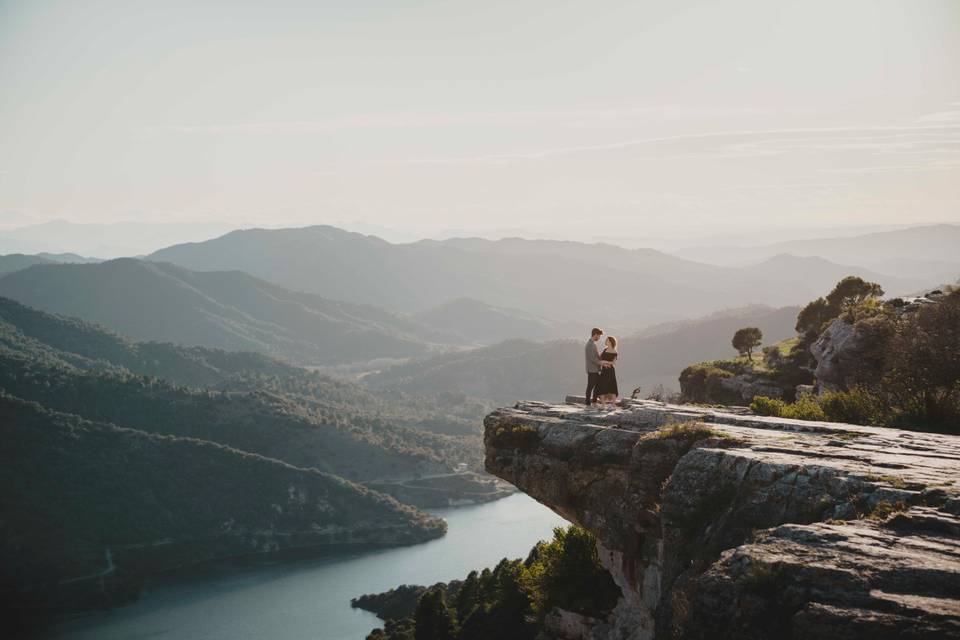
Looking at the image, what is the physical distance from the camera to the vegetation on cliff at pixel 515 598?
75.9 ft

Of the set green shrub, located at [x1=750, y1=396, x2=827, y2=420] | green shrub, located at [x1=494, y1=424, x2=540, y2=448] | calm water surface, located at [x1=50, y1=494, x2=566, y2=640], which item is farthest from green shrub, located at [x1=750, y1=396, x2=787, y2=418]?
calm water surface, located at [x1=50, y1=494, x2=566, y2=640]

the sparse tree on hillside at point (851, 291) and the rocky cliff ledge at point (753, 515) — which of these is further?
the sparse tree on hillside at point (851, 291)

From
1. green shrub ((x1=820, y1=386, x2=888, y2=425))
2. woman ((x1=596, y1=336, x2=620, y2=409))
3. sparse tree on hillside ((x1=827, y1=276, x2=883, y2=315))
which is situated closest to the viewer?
green shrub ((x1=820, y1=386, x2=888, y2=425))

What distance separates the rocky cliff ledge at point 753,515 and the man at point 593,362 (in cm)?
138

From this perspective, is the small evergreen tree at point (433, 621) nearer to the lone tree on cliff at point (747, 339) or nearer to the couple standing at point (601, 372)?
the lone tree on cliff at point (747, 339)

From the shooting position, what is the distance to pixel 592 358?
23.8 metres

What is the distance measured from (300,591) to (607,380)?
364 feet

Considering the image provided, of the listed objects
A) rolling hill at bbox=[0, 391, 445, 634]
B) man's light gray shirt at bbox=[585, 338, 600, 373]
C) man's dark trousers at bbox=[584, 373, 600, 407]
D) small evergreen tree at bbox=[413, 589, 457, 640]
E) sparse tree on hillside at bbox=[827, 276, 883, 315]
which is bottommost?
rolling hill at bbox=[0, 391, 445, 634]

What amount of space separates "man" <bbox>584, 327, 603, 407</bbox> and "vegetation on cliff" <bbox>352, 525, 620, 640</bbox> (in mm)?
4548

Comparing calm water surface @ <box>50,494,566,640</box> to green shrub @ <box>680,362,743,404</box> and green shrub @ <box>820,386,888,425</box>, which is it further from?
green shrub @ <box>820,386,888,425</box>

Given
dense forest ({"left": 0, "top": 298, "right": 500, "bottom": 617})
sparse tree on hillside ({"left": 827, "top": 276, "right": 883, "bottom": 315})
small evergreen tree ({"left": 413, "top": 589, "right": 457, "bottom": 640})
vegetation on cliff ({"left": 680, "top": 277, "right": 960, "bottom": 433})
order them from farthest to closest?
dense forest ({"left": 0, "top": 298, "right": 500, "bottom": 617})
small evergreen tree ({"left": 413, "top": 589, "right": 457, "bottom": 640})
sparse tree on hillside ({"left": 827, "top": 276, "right": 883, "bottom": 315})
vegetation on cliff ({"left": 680, "top": 277, "right": 960, "bottom": 433})

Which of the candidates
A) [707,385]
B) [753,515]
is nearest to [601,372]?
[753,515]

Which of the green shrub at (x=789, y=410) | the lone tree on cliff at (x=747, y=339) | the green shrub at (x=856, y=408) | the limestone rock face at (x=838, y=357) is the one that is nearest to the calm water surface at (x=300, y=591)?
the lone tree on cliff at (x=747, y=339)

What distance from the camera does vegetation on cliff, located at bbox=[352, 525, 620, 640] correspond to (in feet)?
75.9
